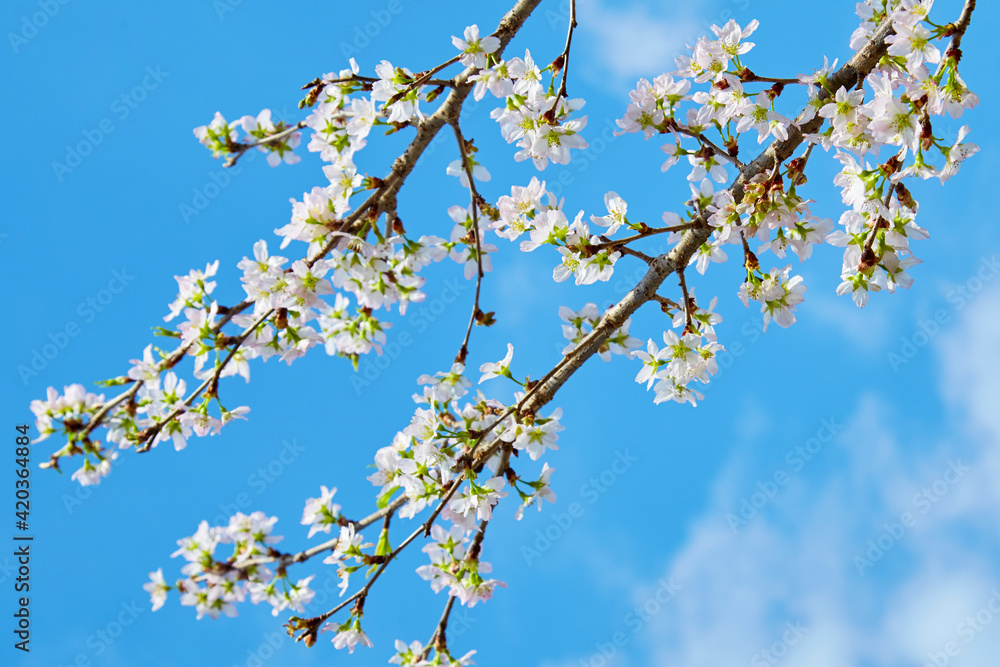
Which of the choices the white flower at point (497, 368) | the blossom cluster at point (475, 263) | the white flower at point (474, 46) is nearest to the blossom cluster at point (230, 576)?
the blossom cluster at point (475, 263)

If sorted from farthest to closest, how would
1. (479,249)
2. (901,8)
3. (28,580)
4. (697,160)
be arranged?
(28,580)
(479,249)
(697,160)
(901,8)

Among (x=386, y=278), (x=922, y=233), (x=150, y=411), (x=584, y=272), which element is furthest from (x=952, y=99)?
(x=150, y=411)

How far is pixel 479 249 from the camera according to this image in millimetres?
3178

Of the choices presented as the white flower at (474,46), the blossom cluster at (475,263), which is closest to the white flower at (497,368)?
the blossom cluster at (475,263)

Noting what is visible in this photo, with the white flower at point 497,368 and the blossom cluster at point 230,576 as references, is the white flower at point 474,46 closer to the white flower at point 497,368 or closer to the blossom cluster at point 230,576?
the white flower at point 497,368

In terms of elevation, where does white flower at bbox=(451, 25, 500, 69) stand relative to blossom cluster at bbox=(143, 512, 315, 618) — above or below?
above

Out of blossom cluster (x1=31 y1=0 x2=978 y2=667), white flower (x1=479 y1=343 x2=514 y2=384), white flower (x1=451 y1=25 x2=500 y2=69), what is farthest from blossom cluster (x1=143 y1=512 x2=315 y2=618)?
white flower (x1=451 y1=25 x2=500 y2=69)

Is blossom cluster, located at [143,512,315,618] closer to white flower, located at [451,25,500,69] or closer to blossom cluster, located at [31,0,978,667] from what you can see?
blossom cluster, located at [31,0,978,667]

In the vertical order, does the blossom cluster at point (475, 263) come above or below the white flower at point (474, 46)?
below

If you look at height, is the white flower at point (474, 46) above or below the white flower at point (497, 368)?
above

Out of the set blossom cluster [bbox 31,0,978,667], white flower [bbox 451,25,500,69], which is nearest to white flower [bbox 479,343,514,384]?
blossom cluster [bbox 31,0,978,667]

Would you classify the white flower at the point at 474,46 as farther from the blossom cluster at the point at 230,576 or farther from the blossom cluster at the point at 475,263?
the blossom cluster at the point at 230,576

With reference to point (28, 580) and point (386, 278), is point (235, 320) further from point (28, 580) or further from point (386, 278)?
point (28, 580)

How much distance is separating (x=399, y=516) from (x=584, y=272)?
1.31m
